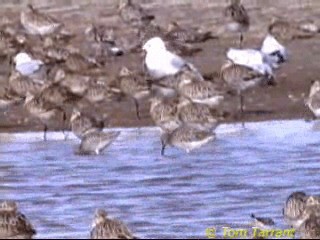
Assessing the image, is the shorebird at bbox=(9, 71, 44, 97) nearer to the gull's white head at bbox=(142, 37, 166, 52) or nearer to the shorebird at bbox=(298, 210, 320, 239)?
the gull's white head at bbox=(142, 37, 166, 52)

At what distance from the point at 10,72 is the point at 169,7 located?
554 cm

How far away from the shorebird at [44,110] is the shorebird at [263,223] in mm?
4783

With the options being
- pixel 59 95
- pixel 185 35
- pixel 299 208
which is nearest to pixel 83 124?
pixel 59 95

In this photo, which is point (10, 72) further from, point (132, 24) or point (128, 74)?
point (132, 24)

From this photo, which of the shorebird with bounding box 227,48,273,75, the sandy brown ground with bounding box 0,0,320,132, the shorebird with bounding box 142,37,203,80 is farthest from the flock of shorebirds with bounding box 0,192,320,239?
the shorebird with bounding box 142,37,203,80

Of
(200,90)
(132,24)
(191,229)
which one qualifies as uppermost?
(132,24)

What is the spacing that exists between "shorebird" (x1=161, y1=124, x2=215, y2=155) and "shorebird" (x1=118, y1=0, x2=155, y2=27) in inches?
292

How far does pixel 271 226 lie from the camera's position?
11703mm

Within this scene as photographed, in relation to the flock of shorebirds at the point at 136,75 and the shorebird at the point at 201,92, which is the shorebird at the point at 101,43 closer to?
the flock of shorebirds at the point at 136,75

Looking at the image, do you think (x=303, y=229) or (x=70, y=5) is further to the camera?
(x=70, y=5)

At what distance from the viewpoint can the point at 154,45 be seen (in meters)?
19.6

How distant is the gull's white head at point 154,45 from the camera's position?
19422 mm

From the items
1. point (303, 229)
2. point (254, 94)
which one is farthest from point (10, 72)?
point (303, 229)

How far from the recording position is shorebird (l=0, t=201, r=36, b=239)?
11.6 metres
